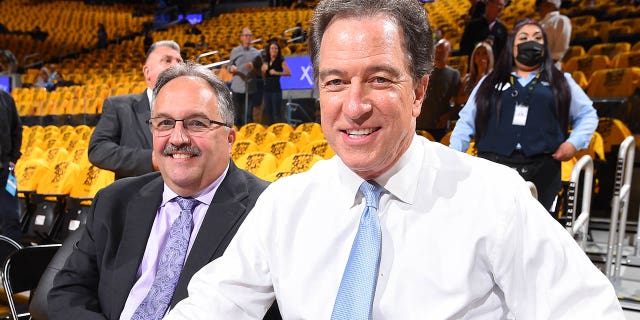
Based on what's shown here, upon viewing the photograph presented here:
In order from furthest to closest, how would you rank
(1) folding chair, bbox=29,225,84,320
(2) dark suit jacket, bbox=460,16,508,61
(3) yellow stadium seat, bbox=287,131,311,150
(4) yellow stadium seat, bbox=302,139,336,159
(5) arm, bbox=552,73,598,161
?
(2) dark suit jacket, bbox=460,16,508,61 → (3) yellow stadium seat, bbox=287,131,311,150 → (4) yellow stadium seat, bbox=302,139,336,159 → (5) arm, bbox=552,73,598,161 → (1) folding chair, bbox=29,225,84,320

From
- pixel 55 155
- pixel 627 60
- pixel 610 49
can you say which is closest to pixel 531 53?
pixel 627 60

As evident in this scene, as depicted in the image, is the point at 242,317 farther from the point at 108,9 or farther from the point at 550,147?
the point at 108,9

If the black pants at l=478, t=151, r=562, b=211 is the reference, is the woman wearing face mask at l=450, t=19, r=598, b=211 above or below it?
above

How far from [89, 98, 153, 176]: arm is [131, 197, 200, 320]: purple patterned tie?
1.22 m

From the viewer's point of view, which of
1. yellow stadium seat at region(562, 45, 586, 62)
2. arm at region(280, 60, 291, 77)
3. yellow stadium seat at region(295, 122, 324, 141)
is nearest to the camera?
yellow stadium seat at region(295, 122, 324, 141)

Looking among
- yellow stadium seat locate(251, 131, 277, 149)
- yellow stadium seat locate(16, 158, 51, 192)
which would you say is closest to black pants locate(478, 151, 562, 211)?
yellow stadium seat locate(251, 131, 277, 149)

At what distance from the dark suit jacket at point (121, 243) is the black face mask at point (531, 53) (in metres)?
1.87

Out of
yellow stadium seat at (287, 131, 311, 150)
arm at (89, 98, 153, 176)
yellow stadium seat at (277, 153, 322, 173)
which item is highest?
arm at (89, 98, 153, 176)

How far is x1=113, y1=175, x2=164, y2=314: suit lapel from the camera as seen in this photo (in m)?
1.90

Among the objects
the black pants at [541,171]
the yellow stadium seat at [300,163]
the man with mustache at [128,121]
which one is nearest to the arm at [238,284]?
the man with mustache at [128,121]

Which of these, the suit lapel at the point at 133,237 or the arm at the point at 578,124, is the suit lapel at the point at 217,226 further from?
the arm at the point at 578,124

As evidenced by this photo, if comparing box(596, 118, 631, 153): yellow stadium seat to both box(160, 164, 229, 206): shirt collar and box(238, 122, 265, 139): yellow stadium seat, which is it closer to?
box(238, 122, 265, 139): yellow stadium seat

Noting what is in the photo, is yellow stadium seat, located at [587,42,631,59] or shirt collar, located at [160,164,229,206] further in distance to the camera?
yellow stadium seat, located at [587,42,631,59]

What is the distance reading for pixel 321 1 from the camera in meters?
1.35
